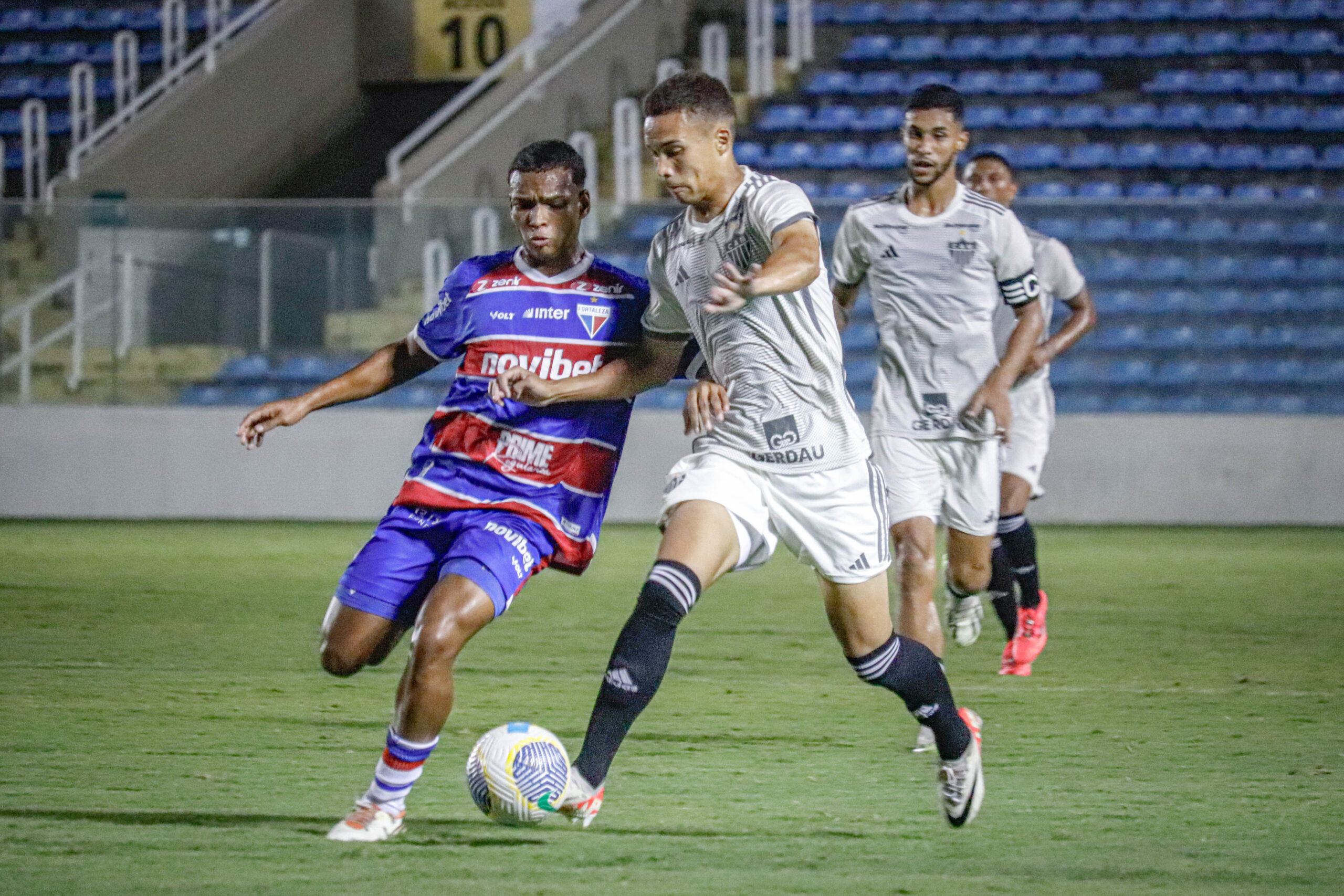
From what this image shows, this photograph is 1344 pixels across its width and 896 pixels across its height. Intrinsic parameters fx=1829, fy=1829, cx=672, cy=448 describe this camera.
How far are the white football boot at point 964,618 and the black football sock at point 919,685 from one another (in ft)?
7.75

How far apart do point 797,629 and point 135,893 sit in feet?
17.7

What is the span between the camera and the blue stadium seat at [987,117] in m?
18.8

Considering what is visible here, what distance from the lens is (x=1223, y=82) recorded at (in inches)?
755

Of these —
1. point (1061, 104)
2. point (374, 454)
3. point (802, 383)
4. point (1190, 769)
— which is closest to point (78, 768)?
point (802, 383)

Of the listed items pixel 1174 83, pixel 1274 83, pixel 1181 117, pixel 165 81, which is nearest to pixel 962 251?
pixel 1181 117

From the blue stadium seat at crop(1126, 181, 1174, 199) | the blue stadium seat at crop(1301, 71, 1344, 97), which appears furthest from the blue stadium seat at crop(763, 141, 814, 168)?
the blue stadium seat at crop(1301, 71, 1344, 97)

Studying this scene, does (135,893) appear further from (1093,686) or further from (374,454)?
(374,454)

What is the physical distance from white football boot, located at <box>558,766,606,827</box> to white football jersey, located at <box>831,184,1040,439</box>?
7.87 ft

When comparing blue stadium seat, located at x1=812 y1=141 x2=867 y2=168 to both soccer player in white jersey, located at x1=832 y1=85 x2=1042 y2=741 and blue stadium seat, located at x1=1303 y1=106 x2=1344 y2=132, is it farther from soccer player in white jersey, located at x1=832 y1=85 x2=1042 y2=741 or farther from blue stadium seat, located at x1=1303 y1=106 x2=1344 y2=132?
soccer player in white jersey, located at x1=832 y1=85 x2=1042 y2=741

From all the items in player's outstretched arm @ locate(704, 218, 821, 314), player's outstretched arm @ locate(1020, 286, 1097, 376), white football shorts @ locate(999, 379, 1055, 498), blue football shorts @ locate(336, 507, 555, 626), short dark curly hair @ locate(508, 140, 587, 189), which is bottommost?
white football shorts @ locate(999, 379, 1055, 498)

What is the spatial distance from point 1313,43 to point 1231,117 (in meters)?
1.50

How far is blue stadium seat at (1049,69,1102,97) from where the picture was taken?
19375 mm

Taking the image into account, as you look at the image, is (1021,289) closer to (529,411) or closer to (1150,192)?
(529,411)

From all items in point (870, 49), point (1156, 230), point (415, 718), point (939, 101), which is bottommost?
point (415, 718)
